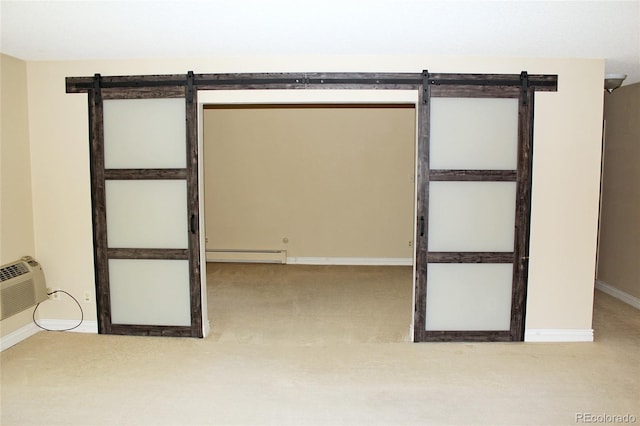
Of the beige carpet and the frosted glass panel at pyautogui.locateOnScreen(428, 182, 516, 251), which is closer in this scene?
the beige carpet

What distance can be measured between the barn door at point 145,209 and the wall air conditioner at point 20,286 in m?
0.49

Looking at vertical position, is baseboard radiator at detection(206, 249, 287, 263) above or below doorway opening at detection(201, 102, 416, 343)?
below

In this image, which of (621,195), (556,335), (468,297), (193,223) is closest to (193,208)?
(193,223)

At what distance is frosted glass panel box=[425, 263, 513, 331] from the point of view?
3.75 meters

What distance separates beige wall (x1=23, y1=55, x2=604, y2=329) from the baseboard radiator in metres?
2.96

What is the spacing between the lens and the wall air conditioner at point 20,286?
138 inches

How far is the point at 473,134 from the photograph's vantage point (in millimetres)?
3648

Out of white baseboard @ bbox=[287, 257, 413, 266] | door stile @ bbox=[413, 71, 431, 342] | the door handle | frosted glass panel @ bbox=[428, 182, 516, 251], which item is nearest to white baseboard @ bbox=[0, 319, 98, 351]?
the door handle

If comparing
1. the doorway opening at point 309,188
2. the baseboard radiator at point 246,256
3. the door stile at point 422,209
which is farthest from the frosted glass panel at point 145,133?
the baseboard radiator at point 246,256

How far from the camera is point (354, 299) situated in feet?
16.3

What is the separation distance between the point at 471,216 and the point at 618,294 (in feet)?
8.76

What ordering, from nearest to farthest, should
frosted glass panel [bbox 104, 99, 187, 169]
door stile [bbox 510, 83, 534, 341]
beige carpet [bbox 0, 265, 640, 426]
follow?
beige carpet [bbox 0, 265, 640, 426]
door stile [bbox 510, 83, 534, 341]
frosted glass panel [bbox 104, 99, 187, 169]

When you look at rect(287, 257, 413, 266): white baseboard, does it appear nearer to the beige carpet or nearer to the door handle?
the beige carpet

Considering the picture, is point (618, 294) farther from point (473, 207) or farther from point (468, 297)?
point (473, 207)
